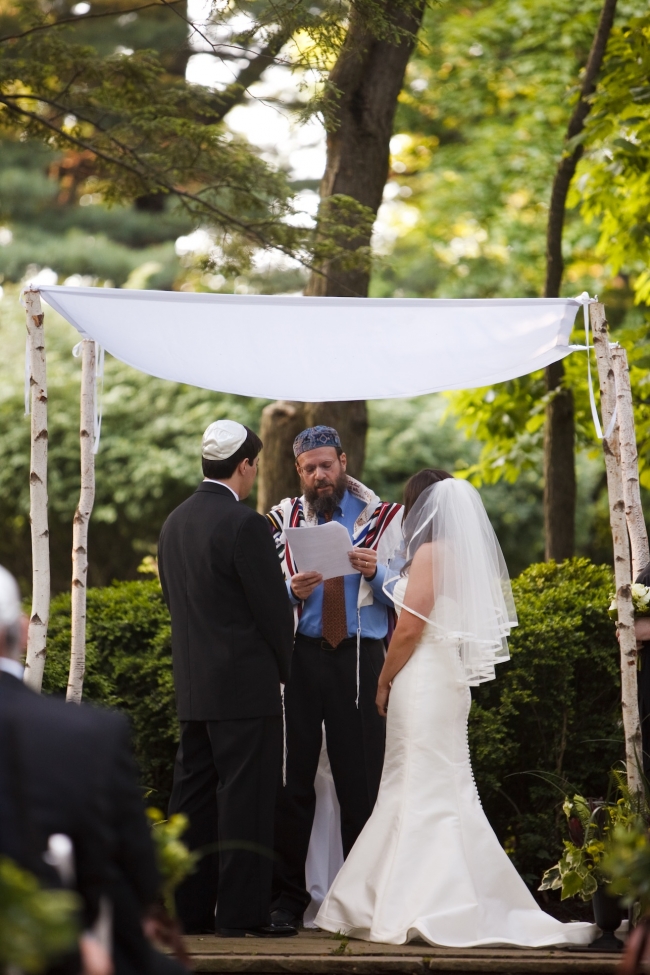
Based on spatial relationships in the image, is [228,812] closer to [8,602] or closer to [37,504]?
[37,504]

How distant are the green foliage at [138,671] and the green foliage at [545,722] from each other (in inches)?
65.7

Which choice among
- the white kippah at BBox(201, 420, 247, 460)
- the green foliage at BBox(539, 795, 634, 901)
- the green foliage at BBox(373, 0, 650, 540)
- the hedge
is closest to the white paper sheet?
the white kippah at BBox(201, 420, 247, 460)

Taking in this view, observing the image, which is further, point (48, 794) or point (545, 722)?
point (545, 722)

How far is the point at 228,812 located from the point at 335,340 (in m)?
2.07

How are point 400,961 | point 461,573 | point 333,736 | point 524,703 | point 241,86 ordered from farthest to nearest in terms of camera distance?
1. point 241,86
2. point 524,703
3. point 333,736
4. point 461,573
5. point 400,961

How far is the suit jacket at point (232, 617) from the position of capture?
4.52 metres

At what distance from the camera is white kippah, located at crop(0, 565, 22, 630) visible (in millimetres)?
2238

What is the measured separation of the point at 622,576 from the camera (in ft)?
14.9

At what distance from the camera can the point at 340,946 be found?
169 inches

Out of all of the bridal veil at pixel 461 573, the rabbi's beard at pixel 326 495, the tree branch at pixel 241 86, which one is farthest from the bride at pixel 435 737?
the tree branch at pixel 241 86

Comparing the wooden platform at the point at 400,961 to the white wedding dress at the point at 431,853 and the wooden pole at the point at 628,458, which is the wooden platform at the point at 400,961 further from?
the wooden pole at the point at 628,458

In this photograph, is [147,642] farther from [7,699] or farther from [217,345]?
[7,699]

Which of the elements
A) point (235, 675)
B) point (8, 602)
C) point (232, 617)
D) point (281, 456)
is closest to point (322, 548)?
point (232, 617)

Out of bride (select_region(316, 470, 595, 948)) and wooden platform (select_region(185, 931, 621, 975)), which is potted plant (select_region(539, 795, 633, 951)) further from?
wooden platform (select_region(185, 931, 621, 975))
